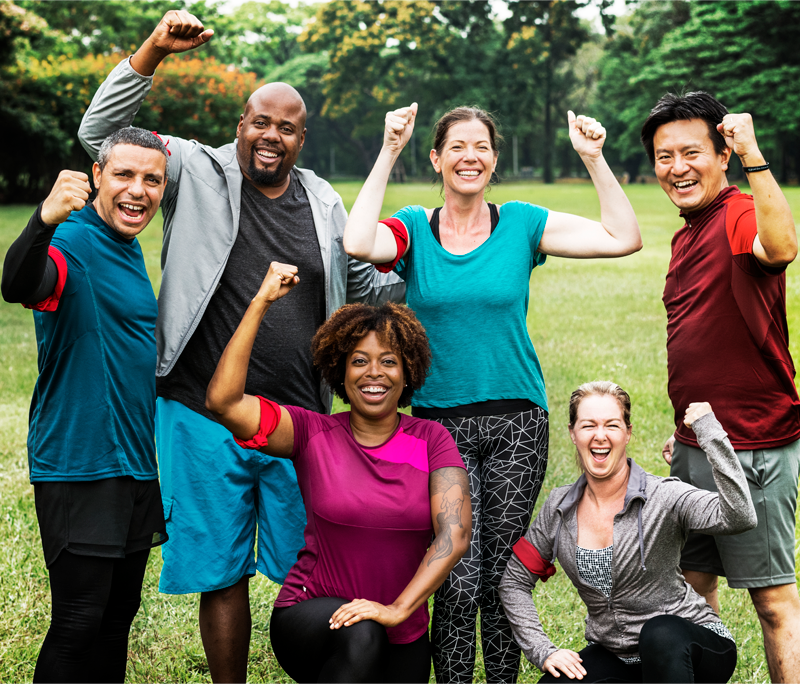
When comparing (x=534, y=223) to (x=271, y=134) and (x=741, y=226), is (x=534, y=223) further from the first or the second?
(x=271, y=134)

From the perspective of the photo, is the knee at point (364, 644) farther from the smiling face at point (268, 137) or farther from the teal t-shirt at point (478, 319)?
the smiling face at point (268, 137)

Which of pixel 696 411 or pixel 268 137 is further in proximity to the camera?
pixel 268 137

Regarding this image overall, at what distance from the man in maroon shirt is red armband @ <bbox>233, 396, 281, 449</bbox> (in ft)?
4.98

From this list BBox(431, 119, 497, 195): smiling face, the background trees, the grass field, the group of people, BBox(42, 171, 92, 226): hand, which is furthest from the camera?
the background trees

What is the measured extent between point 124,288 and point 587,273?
15512 millimetres

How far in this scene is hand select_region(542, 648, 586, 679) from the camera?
114 inches

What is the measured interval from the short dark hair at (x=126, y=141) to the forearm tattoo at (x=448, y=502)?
61.1 inches

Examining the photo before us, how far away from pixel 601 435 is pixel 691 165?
1.07m

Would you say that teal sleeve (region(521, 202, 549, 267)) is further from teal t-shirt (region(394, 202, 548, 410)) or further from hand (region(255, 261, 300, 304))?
hand (region(255, 261, 300, 304))

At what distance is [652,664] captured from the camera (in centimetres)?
279

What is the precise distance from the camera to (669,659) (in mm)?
2766

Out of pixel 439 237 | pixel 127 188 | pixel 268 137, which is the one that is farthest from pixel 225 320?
pixel 439 237

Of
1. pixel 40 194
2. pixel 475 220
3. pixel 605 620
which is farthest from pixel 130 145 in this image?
pixel 40 194

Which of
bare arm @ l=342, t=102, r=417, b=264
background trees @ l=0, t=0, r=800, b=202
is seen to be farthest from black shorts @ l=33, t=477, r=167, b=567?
background trees @ l=0, t=0, r=800, b=202
